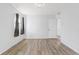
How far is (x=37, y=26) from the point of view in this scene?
28.8ft

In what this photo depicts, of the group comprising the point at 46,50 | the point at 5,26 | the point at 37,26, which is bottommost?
the point at 46,50

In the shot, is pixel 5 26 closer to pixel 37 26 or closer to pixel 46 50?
pixel 46 50

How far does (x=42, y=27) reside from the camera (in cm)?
878

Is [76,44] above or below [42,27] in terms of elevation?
below

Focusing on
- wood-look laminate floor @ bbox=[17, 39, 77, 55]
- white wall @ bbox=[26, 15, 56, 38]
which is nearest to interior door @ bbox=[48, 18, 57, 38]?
white wall @ bbox=[26, 15, 56, 38]

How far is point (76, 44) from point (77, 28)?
1.90 feet

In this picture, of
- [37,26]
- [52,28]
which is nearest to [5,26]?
[37,26]

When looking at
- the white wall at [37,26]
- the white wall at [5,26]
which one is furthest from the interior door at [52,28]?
the white wall at [5,26]

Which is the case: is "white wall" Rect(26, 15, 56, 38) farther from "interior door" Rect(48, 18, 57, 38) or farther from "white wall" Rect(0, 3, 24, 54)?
"white wall" Rect(0, 3, 24, 54)

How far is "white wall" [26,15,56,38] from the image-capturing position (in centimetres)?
873

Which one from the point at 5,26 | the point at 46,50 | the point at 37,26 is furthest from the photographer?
the point at 37,26
